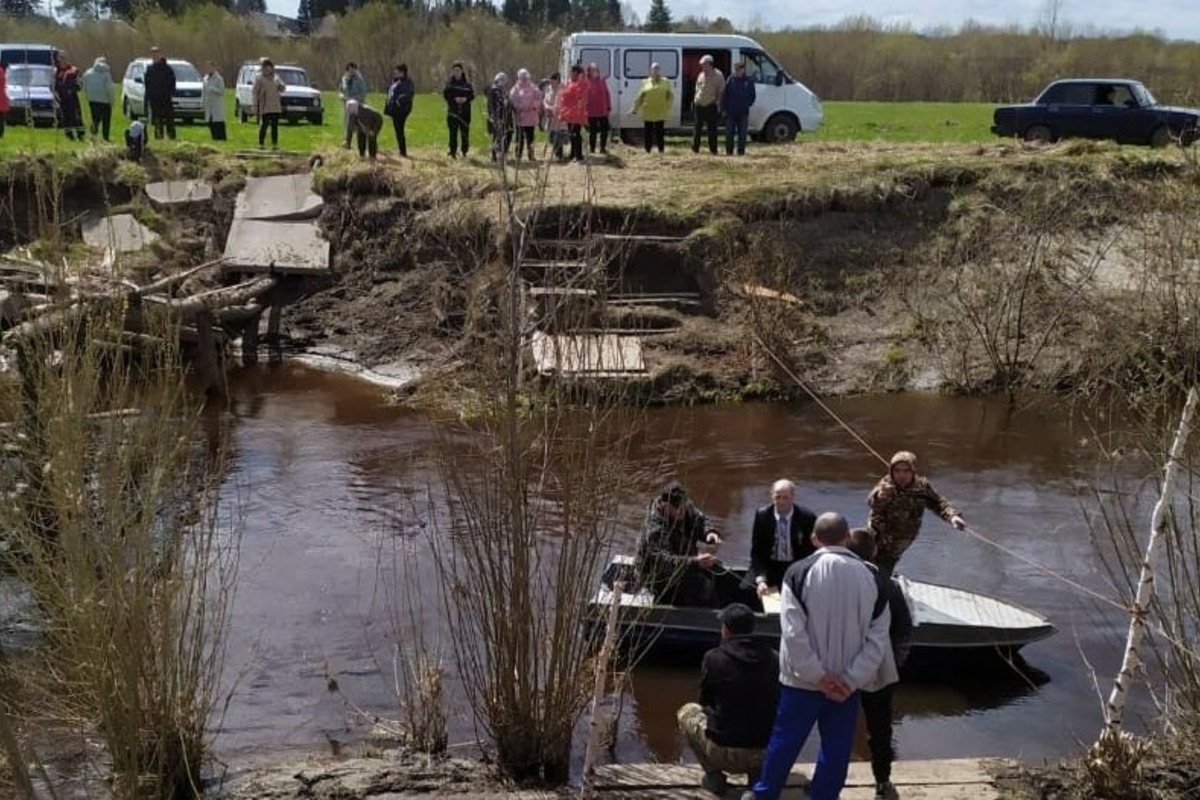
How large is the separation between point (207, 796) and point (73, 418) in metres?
2.69

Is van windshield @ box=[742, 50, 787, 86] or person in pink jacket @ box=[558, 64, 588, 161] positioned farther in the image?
van windshield @ box=[742, 50, 787, 86]

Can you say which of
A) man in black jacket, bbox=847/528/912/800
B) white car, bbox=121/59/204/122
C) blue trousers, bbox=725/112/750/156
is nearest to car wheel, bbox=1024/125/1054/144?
blue trousers, bbox=725/112/750/156

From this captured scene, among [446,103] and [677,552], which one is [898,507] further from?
[446,103]

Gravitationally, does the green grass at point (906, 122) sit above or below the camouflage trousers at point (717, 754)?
above

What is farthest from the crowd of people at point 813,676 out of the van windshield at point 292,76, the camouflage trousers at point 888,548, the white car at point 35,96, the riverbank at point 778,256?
the van windshield at point 292,76

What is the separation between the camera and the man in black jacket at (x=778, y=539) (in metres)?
10.3

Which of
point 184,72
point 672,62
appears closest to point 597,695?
point 672,62

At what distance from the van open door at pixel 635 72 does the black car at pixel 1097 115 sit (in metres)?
8.30

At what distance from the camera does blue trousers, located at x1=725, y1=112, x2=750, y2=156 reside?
26.2 m

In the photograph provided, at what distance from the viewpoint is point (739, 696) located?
7.80 meters

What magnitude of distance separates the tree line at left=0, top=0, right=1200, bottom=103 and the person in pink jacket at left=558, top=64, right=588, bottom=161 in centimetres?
801

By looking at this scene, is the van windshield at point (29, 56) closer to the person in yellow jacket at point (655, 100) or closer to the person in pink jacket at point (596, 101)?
the person in pink jacket at point (596, 101)

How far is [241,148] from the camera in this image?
27641 mm

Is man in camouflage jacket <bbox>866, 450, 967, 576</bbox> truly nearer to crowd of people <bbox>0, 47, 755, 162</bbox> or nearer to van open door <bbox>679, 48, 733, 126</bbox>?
crowd of people <bbox>0, 47, 755, 162</bbox>
